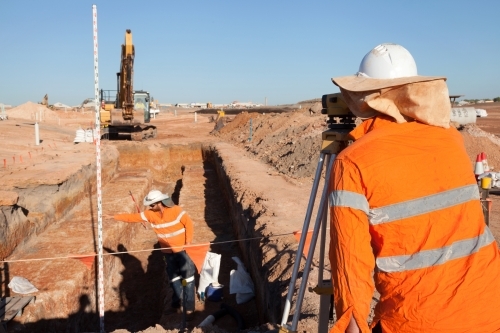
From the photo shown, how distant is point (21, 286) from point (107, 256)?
1.93 metres

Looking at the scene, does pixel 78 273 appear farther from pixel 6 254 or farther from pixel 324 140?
pixel 324 140

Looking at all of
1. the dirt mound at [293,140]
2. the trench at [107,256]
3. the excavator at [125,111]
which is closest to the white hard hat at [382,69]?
the trench at [107,256]

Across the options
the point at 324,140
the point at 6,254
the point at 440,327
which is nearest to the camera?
the point at 440,327

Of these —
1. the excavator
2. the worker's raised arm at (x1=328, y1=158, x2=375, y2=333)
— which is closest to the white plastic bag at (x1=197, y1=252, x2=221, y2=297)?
the worker's raised arm at (x1=328, y1=158, x2=375, y2=333)

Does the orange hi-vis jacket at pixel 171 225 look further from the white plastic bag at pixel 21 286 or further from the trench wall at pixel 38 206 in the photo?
the trench wall at pixel 38 206

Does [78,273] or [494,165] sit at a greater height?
[494,165]

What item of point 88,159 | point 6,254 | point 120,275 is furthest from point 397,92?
point 88,159

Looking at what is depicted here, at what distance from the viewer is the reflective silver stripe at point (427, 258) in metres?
1.52

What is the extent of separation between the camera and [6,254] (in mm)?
6785

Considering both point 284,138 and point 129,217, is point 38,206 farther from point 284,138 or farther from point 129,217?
point 284,138

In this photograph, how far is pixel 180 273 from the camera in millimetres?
6141

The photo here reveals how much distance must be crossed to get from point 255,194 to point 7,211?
440 cm

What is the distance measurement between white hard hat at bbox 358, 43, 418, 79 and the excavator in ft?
67.3

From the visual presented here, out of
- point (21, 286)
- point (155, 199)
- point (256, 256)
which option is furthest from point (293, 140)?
point (21, 286)
